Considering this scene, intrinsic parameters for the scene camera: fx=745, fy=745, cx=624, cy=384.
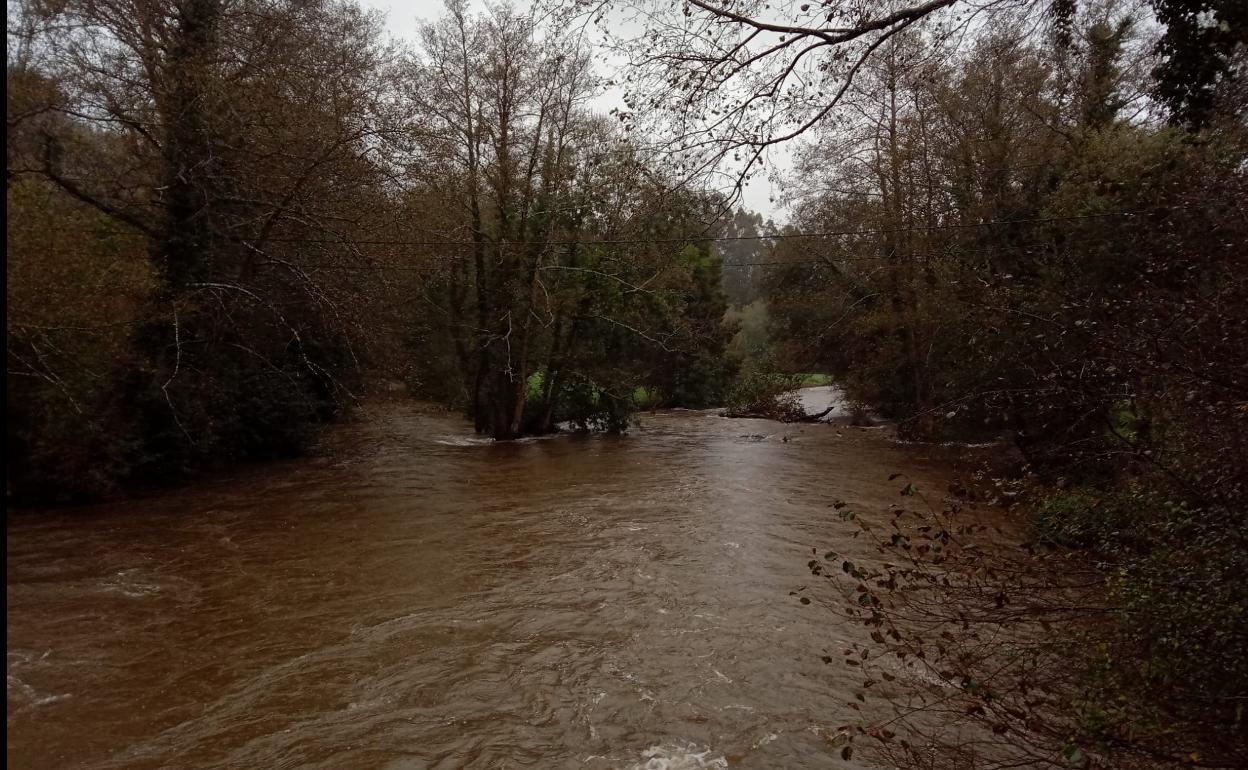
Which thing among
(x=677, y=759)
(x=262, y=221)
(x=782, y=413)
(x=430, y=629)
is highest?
(x=262, y=221)

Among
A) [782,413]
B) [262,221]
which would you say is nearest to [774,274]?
[782,413]

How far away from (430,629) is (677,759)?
128 inches

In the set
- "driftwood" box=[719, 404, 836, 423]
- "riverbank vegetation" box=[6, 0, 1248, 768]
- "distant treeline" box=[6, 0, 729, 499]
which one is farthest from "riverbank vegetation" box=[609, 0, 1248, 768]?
"driftwood" box=[719, 404, 836, 423]

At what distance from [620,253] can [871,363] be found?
27.8 ft

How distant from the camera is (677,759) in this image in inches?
198

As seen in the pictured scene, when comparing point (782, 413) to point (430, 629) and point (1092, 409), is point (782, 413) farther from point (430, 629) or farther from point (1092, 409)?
point (1092, 409)

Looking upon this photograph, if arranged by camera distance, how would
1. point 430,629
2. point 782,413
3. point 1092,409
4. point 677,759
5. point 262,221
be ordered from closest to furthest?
point 1092,409 → point 677,759 → point 430,629 → point 262,221 → point 782,413

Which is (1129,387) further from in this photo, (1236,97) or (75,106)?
(75,106)

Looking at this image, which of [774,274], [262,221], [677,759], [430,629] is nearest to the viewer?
[677,759]

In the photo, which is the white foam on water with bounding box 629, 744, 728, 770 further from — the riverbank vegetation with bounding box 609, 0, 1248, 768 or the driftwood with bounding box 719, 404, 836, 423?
the driftwood with bounding box 719, 404, 836, 423

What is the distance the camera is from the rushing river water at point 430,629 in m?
5.30

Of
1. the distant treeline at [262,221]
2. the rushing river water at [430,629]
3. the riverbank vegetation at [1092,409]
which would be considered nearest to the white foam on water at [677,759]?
the rushing river water at [430,629]

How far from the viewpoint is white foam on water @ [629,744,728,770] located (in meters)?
4.96

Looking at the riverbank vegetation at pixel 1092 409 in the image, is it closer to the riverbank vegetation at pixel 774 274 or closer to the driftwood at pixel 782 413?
the riverbank vegetation at pixel 774 274
